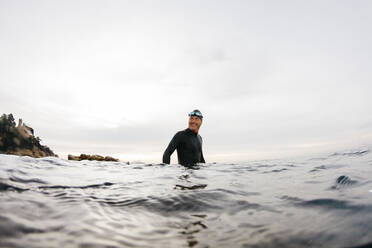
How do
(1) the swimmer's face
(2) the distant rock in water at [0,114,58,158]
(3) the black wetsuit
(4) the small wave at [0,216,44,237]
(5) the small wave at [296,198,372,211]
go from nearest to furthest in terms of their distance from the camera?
(4) the small wave at [0,216,44,237] → (5) the small wave at [296,198,372,211] → (3) the black wetsuit → (1) the swimmer's face → (2) the distant rock in water at [0,114,58,158]

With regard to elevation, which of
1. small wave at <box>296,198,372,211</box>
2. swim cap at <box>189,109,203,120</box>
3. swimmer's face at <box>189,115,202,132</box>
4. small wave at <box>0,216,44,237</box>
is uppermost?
swim cap at <box>189,109,203,120</box>

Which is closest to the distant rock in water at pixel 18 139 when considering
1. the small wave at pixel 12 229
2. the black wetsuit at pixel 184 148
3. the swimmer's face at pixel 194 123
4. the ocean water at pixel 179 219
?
the black wetsuit at pixel 184 148

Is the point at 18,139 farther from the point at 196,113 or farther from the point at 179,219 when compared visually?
the point at 179,219

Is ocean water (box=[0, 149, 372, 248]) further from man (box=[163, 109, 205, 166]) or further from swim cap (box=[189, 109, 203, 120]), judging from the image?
swim cap (box=[189, 109, 203, 120])

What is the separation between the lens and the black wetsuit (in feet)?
27.1

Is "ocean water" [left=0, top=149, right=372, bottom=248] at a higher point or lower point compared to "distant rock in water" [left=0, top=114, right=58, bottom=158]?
lower

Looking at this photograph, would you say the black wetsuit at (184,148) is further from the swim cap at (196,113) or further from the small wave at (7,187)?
the small wave at (7,187)

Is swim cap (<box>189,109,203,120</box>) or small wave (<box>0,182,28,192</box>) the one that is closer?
small wave (<box>0,182,28,192</box>)

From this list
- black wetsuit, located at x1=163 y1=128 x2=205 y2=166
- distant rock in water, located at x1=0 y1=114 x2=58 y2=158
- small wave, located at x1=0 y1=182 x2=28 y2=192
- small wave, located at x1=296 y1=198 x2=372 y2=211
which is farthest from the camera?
distant rock in water, located at x1=0 y1=114 x2=58 y2=158

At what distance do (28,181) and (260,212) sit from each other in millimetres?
3711

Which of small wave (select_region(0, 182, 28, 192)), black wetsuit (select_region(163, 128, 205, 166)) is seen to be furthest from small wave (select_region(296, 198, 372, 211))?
black wetsuit (select_region(163, 128, 205, 166))

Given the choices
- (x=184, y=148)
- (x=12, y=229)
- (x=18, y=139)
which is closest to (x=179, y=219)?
(x=12, y=229)

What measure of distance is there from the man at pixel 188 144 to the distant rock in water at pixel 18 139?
16.8m

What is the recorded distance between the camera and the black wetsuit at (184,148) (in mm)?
8273
